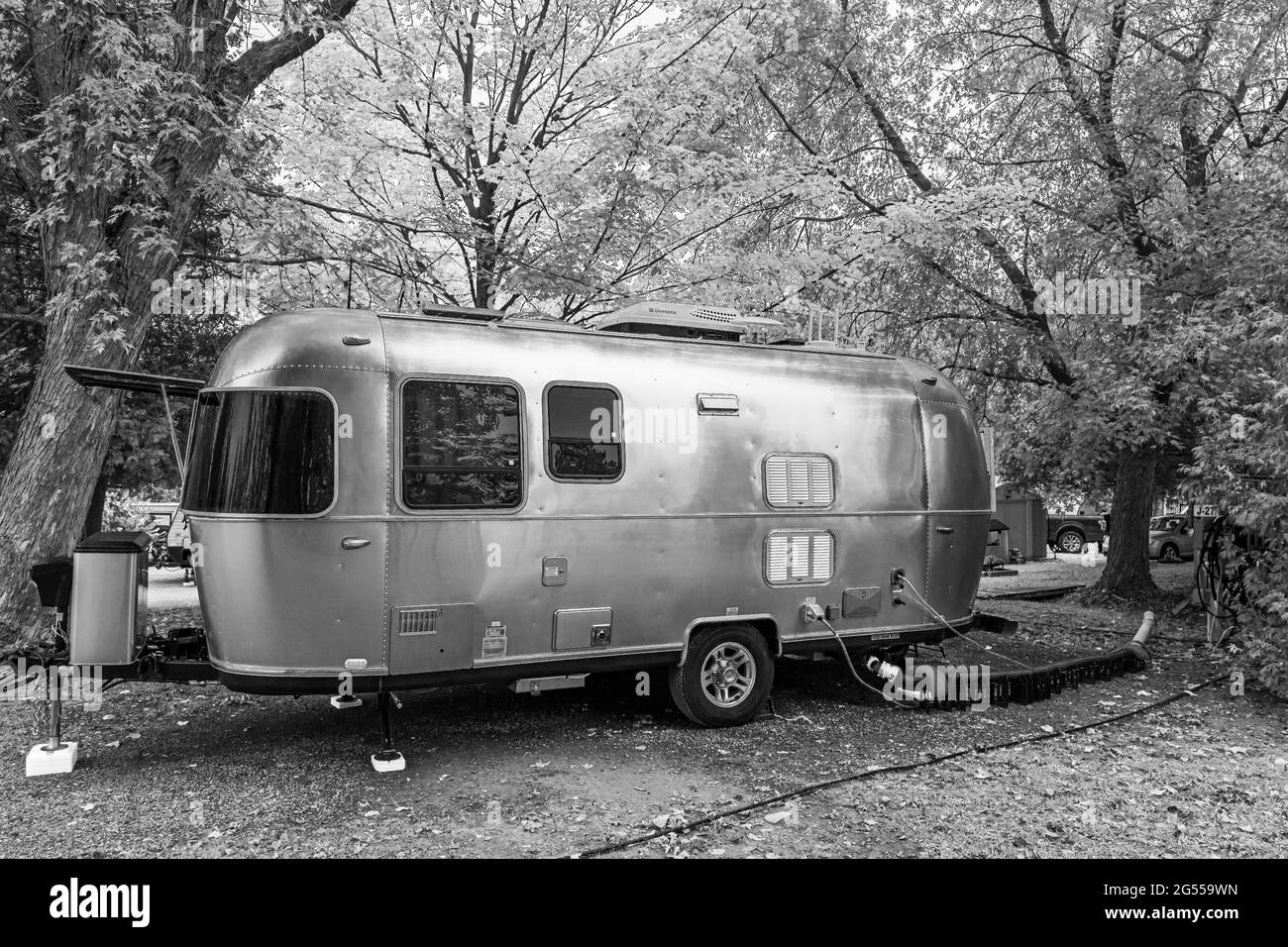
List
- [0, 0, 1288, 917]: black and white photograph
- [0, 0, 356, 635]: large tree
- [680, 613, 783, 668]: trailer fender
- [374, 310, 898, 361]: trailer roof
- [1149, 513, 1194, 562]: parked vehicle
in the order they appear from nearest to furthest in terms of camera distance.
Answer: [0, 0, 1288, 917]: black and white photograph < [374, 310, 898, 361]: trailer roof < [680, 613, 783, 668]: trailer fender < [0, 0, 356, 635]: large tree < [1149, 513, 1194, 562]: parked vehicle

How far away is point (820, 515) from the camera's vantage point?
7.90m

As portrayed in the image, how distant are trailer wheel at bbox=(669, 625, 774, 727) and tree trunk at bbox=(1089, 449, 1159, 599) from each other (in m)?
10.5

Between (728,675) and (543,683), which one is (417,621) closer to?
(543,683)

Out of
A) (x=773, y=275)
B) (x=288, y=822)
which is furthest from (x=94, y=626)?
(x=773, y=275)

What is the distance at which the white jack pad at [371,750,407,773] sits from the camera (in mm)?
6205

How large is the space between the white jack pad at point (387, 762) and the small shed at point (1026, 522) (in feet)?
84.0

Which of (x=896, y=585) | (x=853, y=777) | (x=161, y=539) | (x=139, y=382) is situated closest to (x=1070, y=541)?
(x=896, y=585)

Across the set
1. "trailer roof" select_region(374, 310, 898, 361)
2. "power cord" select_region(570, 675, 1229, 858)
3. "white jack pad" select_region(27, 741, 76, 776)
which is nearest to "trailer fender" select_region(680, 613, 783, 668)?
"power cord" select_region(570, 675, 1229, 858)

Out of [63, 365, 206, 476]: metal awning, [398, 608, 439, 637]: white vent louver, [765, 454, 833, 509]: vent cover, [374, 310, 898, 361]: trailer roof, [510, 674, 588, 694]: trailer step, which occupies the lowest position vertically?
[510, 674, 588, 694]: trailer step

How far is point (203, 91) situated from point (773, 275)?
22.4ft

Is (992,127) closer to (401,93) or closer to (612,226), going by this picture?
(612,226)

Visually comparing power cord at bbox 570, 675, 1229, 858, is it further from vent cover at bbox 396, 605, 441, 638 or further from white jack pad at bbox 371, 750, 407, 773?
vent cover at bbox 396, 605, 441, 638

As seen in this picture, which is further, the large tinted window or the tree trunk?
the tree trunk
